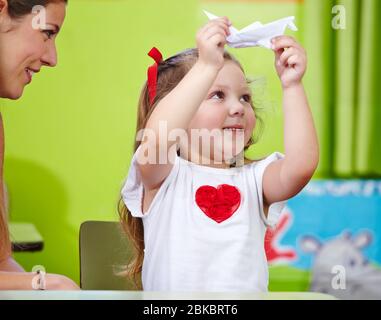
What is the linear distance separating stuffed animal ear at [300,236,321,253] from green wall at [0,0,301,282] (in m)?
0.19

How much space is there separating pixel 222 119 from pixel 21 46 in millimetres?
354

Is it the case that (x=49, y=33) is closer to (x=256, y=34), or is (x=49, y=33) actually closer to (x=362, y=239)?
(x=256, y=34)

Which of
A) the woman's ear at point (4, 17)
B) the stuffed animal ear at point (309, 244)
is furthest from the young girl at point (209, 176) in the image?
the woman's ear at point (4, 17)

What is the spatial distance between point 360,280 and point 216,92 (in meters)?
0.42

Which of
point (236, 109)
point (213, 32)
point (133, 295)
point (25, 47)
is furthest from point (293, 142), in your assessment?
point (25, 47)

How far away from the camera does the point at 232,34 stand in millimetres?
1333

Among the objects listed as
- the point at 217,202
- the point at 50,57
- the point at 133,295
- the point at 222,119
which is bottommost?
the point at 133,295

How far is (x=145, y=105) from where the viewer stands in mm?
1375

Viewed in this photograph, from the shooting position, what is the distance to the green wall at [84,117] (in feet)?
4.57

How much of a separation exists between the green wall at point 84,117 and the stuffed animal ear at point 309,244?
193 mm

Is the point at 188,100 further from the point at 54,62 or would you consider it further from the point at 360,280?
the point at 360,280

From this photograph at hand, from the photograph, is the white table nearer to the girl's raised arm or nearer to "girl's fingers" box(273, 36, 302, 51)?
the girl's raised arm

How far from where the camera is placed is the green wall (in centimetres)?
139

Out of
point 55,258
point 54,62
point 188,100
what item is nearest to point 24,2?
point 54,62
